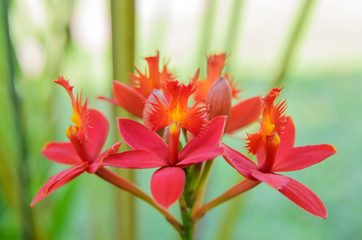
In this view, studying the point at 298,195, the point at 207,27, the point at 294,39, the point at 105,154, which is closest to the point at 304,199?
the point at 298,195

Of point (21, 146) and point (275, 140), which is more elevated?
point (275, 140)

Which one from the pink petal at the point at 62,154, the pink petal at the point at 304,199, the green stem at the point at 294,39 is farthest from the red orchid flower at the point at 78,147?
the green stem at the point at 294,39

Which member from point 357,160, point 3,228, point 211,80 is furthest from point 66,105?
point 211,80

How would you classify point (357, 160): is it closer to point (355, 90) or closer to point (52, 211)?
point (355, 90)

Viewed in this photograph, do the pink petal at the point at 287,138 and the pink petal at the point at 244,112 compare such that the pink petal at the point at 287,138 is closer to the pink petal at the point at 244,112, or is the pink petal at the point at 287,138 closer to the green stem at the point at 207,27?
the pink petal at the point at 244,112

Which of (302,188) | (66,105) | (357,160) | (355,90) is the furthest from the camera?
(355,90)

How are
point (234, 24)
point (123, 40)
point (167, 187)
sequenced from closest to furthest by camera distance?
1. point (167, 187)
2. point (123, 40)
3. point (234, 24)

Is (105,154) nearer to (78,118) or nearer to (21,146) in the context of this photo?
(78,118)
